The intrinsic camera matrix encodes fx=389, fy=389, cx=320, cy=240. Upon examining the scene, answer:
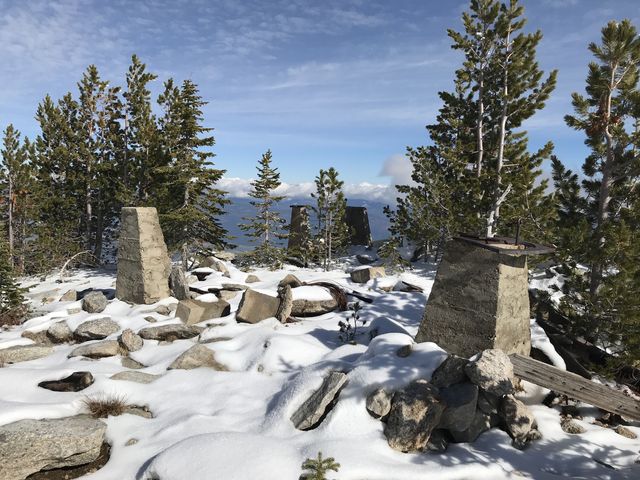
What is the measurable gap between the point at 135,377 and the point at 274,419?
3.16m

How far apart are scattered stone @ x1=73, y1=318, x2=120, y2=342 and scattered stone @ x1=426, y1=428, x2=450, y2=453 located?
8.26 metres

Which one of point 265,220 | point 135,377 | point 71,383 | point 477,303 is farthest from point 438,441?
point 265,220

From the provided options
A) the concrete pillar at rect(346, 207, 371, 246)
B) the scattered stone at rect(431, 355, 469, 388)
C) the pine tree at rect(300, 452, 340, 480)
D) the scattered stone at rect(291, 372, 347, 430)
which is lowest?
the pine tree at rect(300, 452, 340, 480)

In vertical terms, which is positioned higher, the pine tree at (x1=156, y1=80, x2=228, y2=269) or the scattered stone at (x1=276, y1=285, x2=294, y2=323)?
the pine tree at (x1=156, y1=80, x2=228, y2=269)

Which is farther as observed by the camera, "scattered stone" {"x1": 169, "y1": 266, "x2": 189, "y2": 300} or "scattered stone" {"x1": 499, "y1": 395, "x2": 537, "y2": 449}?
"scattered stone" {"x1": 169, "y1": 266, "x2": 189, "y2": 300}

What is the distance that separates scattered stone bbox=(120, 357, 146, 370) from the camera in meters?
8.33

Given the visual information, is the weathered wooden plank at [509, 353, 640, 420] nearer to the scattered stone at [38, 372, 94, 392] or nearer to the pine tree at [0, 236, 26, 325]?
the scattered stone at [38, 372, 94, 392]

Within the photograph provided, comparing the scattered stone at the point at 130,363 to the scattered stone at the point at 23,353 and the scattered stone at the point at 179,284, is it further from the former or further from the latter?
the scattered stone at the point at 179,284

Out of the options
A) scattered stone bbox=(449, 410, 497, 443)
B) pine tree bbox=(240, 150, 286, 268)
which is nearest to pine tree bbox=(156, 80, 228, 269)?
pine tree bbox=(240, 150, 286, 268)

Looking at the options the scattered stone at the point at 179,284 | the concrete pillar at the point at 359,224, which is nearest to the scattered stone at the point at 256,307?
the scattered stone at the point at 179,284

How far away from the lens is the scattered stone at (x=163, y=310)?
1124 cm

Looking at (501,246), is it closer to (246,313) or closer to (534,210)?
(534,210)

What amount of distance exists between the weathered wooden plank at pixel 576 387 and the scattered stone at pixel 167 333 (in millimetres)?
7178

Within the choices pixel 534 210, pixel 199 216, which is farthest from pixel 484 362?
pixel 199 216
